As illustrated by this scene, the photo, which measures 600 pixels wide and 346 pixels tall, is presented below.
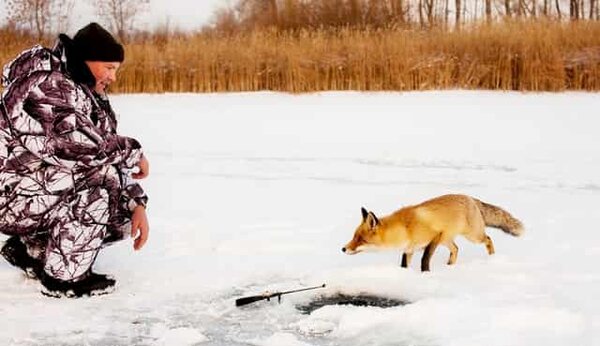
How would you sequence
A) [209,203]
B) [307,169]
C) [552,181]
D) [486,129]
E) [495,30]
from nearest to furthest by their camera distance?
[209,203] < [552,181] < [307,169] < [486,129] < [495,30]

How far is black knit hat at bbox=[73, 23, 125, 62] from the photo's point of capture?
309cm

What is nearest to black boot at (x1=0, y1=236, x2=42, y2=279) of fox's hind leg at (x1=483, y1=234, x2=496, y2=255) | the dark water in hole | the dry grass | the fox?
the dark water in hole

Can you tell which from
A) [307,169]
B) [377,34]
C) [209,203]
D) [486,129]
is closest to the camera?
[209,203]

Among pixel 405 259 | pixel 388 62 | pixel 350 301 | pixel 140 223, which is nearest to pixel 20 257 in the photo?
pixel 140 223

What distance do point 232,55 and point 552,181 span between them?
24.2 ft

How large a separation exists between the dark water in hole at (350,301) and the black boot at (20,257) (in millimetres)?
1171

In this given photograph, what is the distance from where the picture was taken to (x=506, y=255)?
370 cm

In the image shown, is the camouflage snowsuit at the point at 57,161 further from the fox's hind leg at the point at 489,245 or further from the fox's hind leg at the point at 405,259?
the fox's hind leg at the point at 489,245

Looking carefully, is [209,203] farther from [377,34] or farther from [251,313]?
[377,34]

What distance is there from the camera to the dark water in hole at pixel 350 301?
314cm

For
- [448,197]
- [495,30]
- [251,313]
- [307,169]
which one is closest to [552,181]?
[307,169]

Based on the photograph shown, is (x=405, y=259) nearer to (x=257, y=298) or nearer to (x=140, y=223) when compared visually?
(x=257, y=298)

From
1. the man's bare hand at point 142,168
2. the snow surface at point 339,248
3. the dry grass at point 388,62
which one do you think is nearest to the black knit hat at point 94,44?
the man's bare hand at point 142,168

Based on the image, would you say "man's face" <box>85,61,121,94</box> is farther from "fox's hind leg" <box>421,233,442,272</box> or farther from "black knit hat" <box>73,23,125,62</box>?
"fox's hind leg" <box>421,233,442,272</box>
